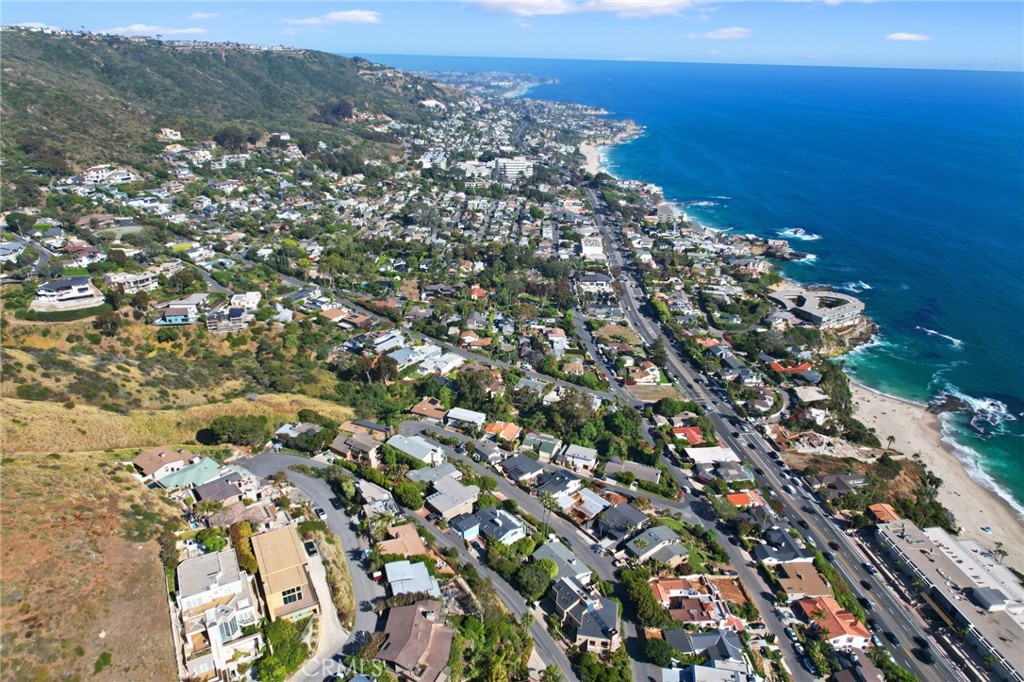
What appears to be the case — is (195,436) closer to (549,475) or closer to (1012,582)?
(549,475)

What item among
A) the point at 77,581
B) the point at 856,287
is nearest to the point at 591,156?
the point at 856,287

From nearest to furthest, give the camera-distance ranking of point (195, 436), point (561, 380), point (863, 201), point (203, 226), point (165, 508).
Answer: point (165, 508) < point (195, 436) < point (561, 380) < point (203, 226) < point (863, 201)

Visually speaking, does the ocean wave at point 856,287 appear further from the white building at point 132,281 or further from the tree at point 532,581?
the white building at point 132,281

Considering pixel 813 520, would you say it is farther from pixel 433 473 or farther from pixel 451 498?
pixel 433 473

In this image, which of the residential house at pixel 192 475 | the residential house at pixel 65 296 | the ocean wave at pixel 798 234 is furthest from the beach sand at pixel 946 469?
the residential house at pixel 65 296

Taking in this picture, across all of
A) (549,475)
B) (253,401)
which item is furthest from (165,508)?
(549,475)
